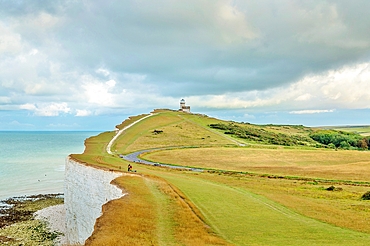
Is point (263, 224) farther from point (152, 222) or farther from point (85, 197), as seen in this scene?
point (85, 197)

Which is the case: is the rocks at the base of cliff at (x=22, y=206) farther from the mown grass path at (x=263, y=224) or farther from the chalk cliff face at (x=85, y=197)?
the mown grass path at (x=263, y=224)

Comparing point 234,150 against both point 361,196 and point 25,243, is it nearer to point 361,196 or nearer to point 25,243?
point 361,196

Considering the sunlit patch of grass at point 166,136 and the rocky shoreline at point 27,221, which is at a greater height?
the sunlit patch of grass at point 166,136

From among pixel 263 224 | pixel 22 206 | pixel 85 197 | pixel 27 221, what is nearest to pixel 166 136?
pixel 22 206

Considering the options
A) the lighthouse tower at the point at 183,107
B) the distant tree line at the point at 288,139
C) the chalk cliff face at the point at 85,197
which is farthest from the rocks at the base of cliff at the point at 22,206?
the lighthouse tower at the point at 183,107

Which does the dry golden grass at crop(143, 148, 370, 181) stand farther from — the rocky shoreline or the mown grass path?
the mown grass path

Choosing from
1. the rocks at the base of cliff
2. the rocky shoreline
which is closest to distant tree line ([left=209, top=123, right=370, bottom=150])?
the rocks at the base of cliff
